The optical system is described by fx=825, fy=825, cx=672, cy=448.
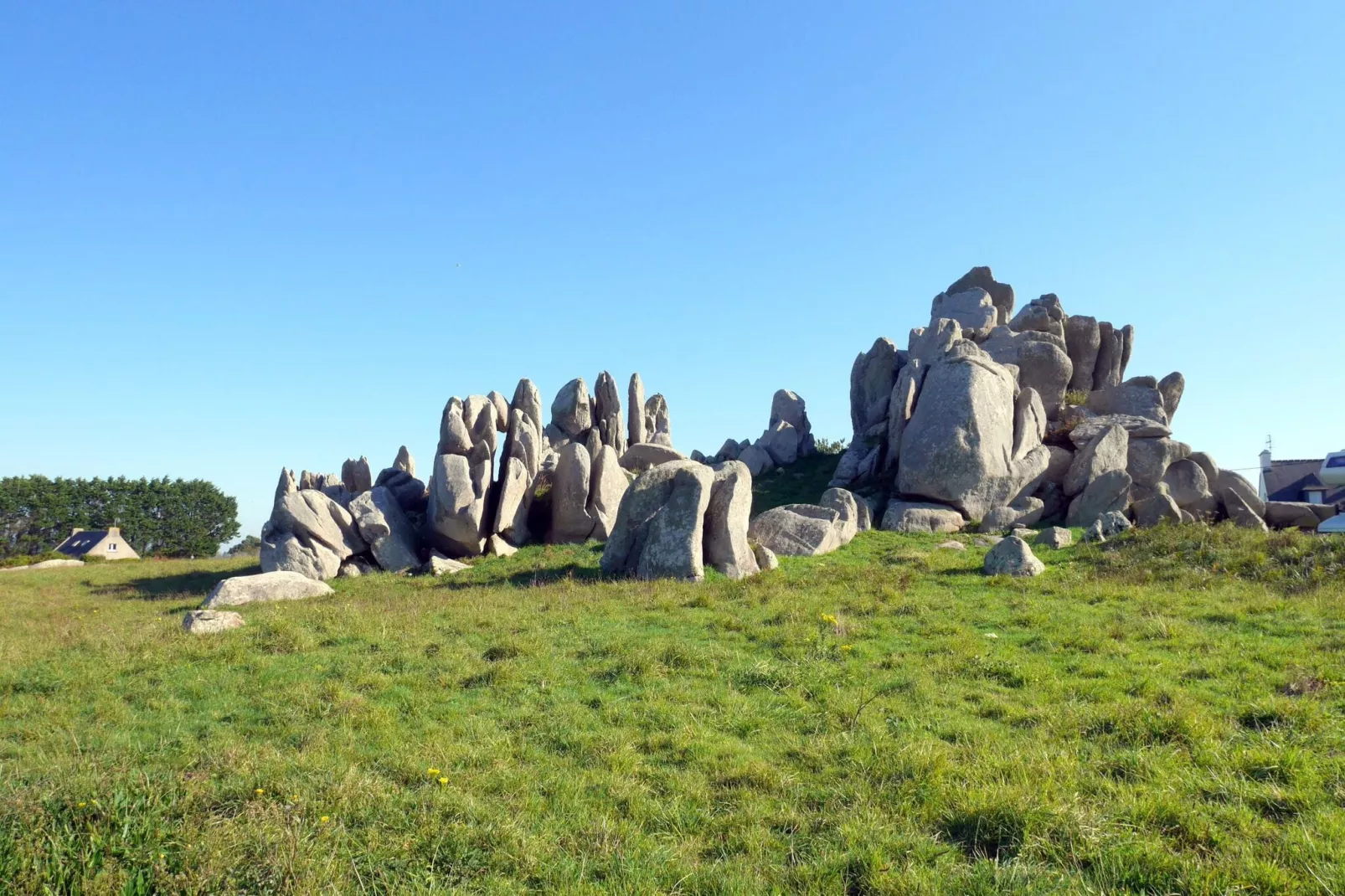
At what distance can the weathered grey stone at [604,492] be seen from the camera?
1130 inches

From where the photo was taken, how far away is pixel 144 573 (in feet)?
105

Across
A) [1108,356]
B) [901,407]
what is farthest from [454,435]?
[1108,356]


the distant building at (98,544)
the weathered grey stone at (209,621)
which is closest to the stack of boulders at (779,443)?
the weathered grey stone at (209,621)

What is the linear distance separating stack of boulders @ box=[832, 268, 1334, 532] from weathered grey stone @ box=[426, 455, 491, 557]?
14.2 meters

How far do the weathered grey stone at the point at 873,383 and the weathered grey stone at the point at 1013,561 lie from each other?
70.5 feet

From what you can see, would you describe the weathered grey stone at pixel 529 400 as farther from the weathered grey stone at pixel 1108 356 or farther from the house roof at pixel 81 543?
→ the house roof at pixel 81 543

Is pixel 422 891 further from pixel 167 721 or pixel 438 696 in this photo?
pixel 167 721

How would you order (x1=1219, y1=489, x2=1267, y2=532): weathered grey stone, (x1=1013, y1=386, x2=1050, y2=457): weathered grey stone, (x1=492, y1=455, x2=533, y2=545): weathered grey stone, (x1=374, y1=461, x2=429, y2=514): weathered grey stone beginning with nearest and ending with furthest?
(x1=1219, y1=489, x2=1267, y2=532): weathered grey stone → (x1=492, y1=455, x2=533, y2=545): weathered grey stone → (x1=374, y1=461, x2=429, y2=514): weathered grey stone → (x1=1013, y1=386, x2=1050, y2=457): weathered grey stone

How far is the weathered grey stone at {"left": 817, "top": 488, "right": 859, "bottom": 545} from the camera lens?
2552 cm

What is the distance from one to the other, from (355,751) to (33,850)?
121 inches

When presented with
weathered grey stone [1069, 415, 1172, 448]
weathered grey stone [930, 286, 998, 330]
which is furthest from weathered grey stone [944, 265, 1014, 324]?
weathered grey stone [1069, 415, 1172, 448]

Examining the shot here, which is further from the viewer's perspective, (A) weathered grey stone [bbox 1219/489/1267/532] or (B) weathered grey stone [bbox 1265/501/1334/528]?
(B) weathered grey stone [bbox 1265/501/1334/528]

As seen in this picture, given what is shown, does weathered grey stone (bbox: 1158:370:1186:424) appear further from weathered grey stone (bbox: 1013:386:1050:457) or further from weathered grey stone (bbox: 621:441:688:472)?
weathered grey stone (bbox: 621:441:688:472)

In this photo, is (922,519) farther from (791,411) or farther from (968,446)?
(791,411)
